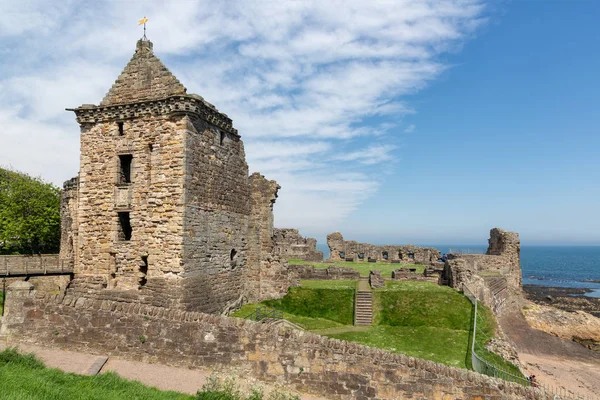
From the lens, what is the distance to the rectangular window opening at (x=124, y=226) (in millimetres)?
17969

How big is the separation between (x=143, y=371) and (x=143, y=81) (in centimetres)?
1233

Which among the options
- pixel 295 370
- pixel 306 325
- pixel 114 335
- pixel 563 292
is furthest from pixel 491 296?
pixel 563 292

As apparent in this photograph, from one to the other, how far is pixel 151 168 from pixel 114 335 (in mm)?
7522

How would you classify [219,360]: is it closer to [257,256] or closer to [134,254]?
[134,254]

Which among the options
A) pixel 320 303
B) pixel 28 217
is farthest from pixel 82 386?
pixel 28 217

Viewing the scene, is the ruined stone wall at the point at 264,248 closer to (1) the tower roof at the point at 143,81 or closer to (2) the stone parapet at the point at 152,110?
(2) the stone parapet at the point at 152,110

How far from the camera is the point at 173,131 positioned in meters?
17.0

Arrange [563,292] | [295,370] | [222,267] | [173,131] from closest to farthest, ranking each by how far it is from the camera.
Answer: [295,370] < [173,131] < [222,267] < [563,292]

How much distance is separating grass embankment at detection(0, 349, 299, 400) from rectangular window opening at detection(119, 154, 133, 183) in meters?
8.92

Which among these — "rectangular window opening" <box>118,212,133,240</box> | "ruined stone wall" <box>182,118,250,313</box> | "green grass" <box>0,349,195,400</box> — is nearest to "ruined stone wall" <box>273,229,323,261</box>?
"ruined stone wall" <box>182,118,250,313</box>

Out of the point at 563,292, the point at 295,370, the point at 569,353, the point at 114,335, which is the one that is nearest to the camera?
the point at 295,370

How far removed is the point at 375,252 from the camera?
44750 millimetres

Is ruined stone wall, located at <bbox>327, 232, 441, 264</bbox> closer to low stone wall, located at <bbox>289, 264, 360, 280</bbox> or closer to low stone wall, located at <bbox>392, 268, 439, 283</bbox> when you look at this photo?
low stone wall, located at <bbox>392, 268, 439, 283</bbox>

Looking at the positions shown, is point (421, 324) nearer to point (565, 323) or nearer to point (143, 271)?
point (143, 271)
